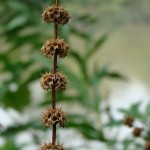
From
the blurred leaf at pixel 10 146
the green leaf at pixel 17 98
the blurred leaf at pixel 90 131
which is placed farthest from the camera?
the green leaf at pixel 17 98

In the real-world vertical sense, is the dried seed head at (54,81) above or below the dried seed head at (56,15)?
below

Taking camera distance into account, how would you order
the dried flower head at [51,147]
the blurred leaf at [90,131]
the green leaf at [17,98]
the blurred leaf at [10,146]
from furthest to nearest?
the green leaf at [17,98]
the blurred leaf at [10,146]
the blurred leaf at [90,131]
the dried flower head at [51,147]

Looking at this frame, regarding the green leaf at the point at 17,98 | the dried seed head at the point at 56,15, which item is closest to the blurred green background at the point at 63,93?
the green leaf at the point at 17,98

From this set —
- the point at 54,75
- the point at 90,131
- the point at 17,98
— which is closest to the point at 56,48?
the point at 54,75

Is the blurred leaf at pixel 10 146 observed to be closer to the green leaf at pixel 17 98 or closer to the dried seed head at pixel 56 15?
the green leaf at pixel 17 98

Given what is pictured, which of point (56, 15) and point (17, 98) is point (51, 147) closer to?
point (56, 15)

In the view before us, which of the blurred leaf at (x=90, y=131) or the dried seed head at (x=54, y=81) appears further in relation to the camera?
the blurred leaf at (x=90, y=131)
